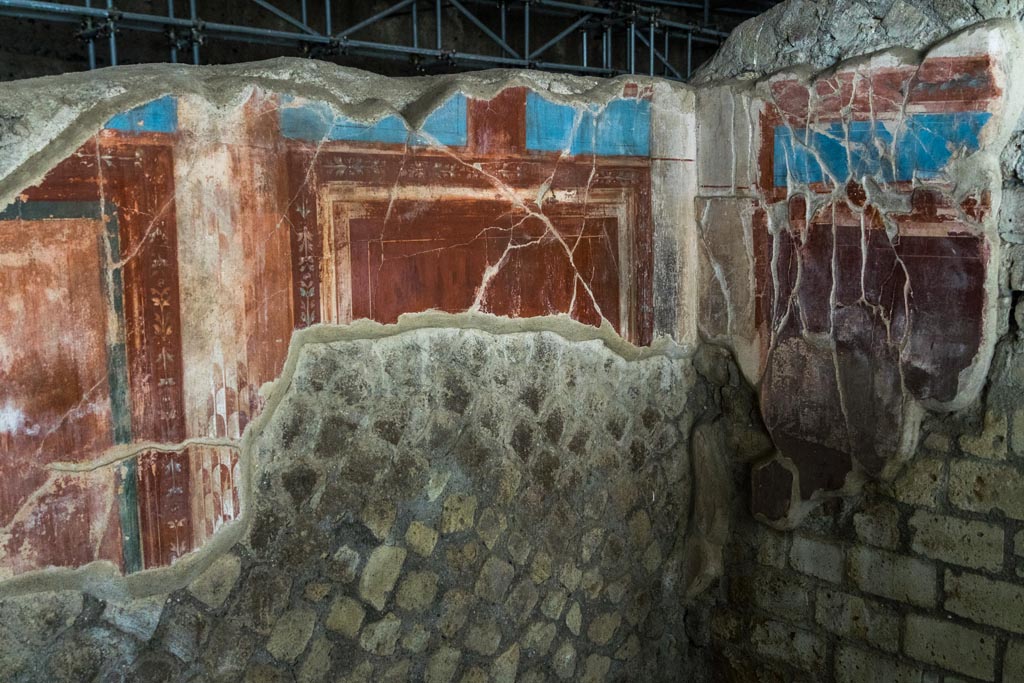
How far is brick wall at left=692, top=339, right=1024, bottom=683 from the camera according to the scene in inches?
93.4

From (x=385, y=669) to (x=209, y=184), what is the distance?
106cm

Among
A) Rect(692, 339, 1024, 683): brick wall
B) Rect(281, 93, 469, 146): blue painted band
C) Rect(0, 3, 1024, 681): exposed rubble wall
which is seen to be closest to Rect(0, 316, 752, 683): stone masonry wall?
Rect(0, 3, 1024, 681): exposed rubble wall

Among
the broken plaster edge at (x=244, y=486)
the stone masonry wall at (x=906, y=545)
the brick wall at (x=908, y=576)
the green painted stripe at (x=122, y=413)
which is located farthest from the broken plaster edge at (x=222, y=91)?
the brick wall at (x=908, y=576)

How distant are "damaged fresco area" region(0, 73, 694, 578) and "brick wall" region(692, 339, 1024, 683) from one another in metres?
0.99

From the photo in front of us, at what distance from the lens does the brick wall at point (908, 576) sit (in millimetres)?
2373

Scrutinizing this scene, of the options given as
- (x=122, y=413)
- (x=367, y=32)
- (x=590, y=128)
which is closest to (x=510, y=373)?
(x=590, y=128)

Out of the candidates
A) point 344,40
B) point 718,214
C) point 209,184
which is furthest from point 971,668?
point 344,40

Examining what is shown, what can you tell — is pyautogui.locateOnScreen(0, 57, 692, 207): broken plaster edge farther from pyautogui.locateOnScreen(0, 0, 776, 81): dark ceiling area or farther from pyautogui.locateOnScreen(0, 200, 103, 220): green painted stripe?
pyautogui.locateOnScreen(0, 0, 776, 81): dark ceiling area

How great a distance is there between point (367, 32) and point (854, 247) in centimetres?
197

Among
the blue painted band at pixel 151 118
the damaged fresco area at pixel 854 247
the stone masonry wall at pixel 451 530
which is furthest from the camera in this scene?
the damaged fresco area at pixel 854 247

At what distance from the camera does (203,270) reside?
1881 millimetres

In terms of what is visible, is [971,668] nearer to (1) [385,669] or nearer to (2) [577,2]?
(1) [385,669]

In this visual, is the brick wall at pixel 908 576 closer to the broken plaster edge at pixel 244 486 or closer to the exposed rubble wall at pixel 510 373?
the exposed rubble wall at pixel 510 373

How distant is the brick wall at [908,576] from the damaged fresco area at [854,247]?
71 millimetres
